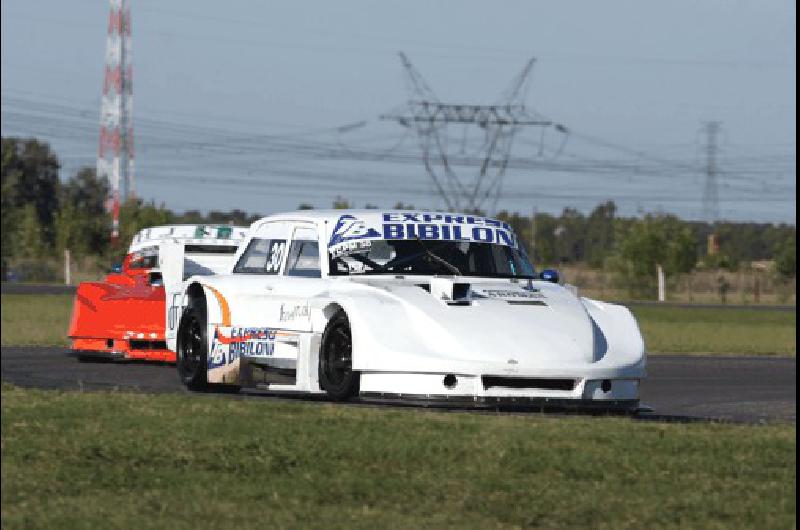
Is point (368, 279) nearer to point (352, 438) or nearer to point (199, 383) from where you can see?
point (199, 383)

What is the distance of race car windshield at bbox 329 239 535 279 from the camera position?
14656 mm

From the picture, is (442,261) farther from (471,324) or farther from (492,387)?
(492,387)

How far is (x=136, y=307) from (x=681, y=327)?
934 inches

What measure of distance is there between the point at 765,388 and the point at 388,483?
11050mm

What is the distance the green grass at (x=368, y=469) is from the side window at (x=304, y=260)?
2.96m

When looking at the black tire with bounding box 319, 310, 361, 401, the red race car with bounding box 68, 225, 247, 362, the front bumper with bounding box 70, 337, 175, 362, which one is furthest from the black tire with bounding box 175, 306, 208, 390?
the front bumper with bounding box 70, 337, 175, 362

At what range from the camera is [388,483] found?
8.80 metres

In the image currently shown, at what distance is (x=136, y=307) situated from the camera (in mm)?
20875

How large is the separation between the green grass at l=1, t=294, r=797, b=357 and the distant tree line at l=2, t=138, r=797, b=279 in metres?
13.7

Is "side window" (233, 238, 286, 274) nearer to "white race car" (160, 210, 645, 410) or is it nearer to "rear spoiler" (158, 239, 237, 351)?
"white race car" (160, 210, 645, 410)

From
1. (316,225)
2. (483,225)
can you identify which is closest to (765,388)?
(483,225)

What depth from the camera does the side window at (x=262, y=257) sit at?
15.5 m

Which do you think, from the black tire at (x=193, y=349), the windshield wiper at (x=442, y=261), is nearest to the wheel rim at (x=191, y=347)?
the black tire at (x=193, y=349)

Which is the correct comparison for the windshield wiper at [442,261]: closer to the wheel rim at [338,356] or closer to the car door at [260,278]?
the car door at [260,278]
